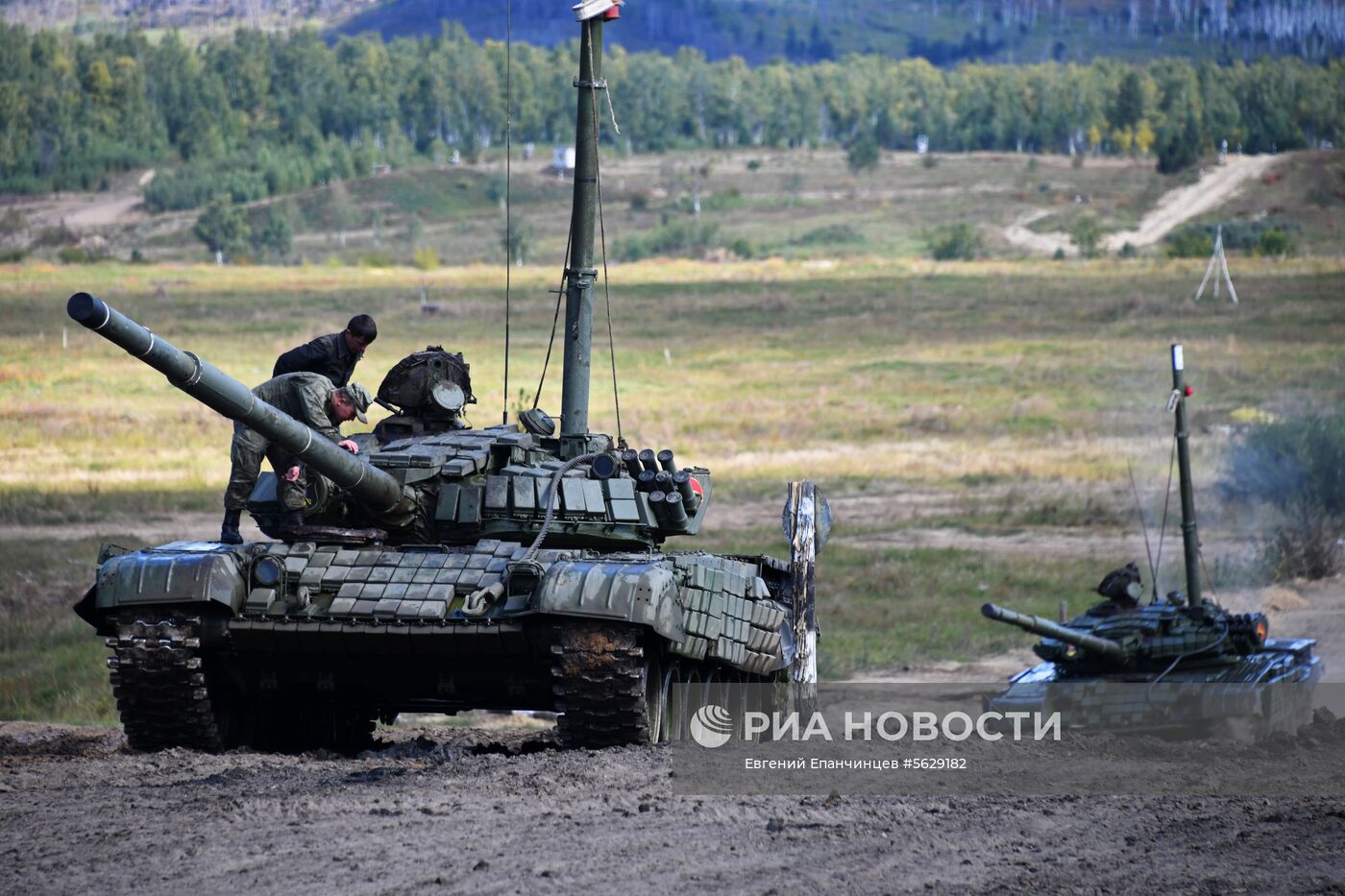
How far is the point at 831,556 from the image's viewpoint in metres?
32.2

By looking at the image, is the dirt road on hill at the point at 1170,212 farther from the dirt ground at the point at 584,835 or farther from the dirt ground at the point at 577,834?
the dirt ground at the point at 584,835

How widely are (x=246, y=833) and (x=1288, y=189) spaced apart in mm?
83137

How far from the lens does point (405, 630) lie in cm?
1302

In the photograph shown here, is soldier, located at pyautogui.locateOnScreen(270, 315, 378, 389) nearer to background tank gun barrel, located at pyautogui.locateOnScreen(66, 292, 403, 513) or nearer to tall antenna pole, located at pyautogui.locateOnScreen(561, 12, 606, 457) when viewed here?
background tank gun barrel, located at pyautogui.locateOnScreen(66, 292, 403, 513)

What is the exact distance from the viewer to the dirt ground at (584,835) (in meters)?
9.62

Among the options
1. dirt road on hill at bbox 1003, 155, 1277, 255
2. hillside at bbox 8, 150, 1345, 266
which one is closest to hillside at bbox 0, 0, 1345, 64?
hillside at bbox 8, 150, 1345, 266

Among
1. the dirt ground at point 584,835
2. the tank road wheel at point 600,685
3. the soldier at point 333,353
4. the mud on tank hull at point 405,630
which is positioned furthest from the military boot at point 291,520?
the tank road wheel at point 600,685

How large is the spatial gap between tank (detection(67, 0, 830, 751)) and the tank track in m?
0.01

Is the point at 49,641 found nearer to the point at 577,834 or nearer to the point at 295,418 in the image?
the point at 295,418

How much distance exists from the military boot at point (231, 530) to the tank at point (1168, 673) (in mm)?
6776

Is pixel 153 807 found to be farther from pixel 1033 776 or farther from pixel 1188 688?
pixel 1188 688

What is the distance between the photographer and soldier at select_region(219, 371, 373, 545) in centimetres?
1430

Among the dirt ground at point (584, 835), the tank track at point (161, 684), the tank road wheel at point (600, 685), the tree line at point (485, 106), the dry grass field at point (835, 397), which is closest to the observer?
the dirt ground at point (584, 835)

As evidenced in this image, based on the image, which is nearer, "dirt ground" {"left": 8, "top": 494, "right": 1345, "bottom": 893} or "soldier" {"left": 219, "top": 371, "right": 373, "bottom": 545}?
"dirt ground" {"left": 8, "top": 494, "right": 1345, "bottom": 893}
